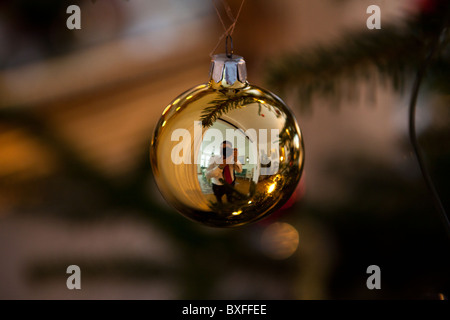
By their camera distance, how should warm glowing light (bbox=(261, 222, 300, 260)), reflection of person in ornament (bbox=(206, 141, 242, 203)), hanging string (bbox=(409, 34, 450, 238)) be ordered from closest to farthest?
1. reflection of person in ornament (bbox=(206, 141, 242, 203))
2. hanging string (bbox=(409, 34, 450, 238))
3. warm glowing light (bbox=(261, 222, 300, 260))

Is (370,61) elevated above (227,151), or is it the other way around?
(370,61)

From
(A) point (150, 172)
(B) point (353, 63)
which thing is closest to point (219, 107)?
(B) point (353, 63)

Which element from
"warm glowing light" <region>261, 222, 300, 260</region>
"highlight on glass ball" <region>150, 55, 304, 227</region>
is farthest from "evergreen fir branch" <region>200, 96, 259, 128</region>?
"warm glowing light" <region>261, 222, 300, 260</region>

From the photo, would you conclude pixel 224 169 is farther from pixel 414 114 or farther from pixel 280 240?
pixel 280 240

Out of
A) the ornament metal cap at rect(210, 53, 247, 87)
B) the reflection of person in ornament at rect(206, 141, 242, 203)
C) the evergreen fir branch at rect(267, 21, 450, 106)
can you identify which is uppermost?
the evergreen fir branch at rect(267, 21, 450, 106)

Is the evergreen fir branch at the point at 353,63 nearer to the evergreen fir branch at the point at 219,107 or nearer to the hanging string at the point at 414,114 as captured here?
the hanging string at the point at 414,114

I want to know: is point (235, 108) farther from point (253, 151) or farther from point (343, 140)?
point (343, 140)

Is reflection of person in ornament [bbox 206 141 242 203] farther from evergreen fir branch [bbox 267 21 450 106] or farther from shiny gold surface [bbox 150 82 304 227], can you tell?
evergreen fir branch [bbox 267 21 450 106]
